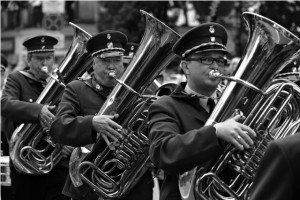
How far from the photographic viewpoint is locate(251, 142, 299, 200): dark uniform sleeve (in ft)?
8.95

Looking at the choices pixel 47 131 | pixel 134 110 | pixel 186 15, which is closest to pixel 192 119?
pixel 134 110

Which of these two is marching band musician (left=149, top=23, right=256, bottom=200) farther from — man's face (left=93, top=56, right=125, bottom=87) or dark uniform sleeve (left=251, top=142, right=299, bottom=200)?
dark uniform sleeve (left=251, top=142, right=299, bottom=200)

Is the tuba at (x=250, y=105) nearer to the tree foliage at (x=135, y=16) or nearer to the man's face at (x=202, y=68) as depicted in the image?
the man's face at (x=202, y=68)

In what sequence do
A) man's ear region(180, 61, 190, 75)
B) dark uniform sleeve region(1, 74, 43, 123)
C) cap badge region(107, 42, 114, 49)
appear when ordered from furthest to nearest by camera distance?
dark uniform sleeve region(1, 74, 43, 123) → cap badge region(107, 42, 114, 49) → man's ear region(180, 61, 190, 75)

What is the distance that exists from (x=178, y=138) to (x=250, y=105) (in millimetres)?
433

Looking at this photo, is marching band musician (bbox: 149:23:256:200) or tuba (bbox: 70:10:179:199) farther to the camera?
tuba (bbox: 70:10:179:199)

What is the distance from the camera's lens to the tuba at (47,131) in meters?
7.38

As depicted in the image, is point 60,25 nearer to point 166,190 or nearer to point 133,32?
point 166,190

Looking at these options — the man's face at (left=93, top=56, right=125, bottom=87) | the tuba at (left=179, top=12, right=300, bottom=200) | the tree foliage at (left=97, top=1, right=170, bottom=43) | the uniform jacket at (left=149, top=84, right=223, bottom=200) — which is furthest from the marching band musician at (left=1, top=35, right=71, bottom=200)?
the tree foliage at (left=97, top=1, right=170, bottom=43)

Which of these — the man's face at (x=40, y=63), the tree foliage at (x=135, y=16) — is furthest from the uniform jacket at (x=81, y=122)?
the tree foliage at (x=135, y=16)

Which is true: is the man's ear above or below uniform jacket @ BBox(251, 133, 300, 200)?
below

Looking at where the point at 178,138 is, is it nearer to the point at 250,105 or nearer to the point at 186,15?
the point at 250,105

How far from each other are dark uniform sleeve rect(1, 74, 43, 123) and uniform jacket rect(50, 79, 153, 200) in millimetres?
930

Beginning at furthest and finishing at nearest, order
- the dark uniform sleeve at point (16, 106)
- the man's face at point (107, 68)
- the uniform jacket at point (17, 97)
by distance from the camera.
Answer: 1. the uniform jacket at point (17, 97)
2. the dark uniform sleeve at point (16, 106)
3. the man's face at point (107, 68)
